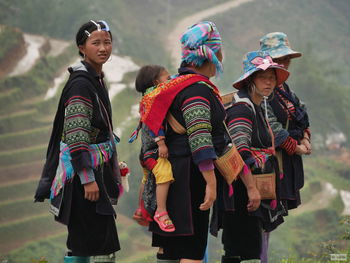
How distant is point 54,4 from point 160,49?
5929 mm

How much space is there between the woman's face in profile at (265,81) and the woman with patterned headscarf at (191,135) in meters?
0.54

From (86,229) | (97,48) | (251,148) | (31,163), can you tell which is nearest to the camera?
(86,229)

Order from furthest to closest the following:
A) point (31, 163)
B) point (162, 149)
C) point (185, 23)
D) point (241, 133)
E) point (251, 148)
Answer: point (185, 23), point (31, 163), point (251, 148), point (241, 133), point (162, 149)

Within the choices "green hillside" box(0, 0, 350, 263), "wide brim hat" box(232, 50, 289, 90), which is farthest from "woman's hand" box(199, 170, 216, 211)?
"green hillside" box(0, 0, 350, 263)

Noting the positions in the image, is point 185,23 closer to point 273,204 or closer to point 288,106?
point 288,106

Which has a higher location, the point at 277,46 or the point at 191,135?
the point at 277,46

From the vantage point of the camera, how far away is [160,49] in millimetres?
31672

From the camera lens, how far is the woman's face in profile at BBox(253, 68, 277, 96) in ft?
10.7

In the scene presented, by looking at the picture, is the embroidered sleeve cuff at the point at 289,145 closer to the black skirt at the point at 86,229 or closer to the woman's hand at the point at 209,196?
the woman's hand at the point at 209,196

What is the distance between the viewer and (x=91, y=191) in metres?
2.73

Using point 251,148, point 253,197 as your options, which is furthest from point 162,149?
point 251,148

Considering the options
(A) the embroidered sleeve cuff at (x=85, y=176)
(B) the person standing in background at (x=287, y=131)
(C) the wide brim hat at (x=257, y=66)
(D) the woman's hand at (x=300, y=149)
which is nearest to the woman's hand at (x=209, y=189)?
(A) the embroidered sleeve cuff at (x=85, y=176)

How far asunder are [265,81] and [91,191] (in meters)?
1.11

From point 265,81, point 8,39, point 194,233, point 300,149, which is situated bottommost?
point 194,233
